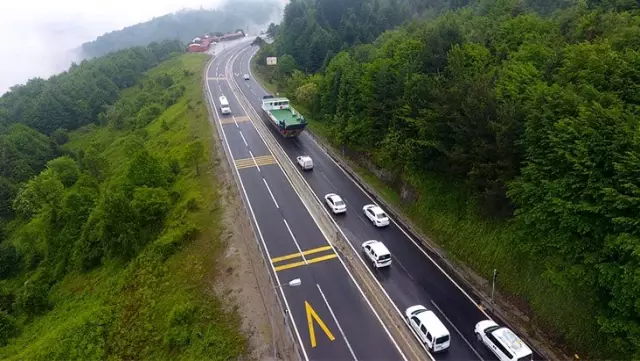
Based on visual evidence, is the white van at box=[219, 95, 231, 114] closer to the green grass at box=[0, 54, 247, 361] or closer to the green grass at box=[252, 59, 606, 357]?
the green grass at box=[0, 54, 247, 361]

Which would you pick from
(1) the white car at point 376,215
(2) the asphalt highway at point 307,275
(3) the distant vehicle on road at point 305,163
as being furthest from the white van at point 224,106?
(1) the white car at point 376,215

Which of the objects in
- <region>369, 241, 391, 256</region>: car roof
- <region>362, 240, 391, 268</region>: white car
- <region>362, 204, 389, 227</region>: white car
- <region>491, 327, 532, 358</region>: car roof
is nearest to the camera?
<region>491, 327, 532, 358</region>: car roof

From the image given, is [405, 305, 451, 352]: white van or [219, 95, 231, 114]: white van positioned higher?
[219, 95, 231, 114]: white van

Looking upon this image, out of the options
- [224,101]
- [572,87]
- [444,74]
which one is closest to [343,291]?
[572,87]

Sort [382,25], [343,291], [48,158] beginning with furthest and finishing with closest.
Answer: [382,25] → [48,158] → [343,291]

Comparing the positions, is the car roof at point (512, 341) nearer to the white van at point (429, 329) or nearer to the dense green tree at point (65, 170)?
the white van at point (429, 329)

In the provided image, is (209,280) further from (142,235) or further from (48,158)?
(48,158)

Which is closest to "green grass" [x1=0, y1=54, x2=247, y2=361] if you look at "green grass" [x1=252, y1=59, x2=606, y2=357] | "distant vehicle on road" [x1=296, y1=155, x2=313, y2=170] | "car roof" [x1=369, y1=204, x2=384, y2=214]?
"distant vehicle on road" [x1=296, y1=155, x2=313, y2=170]
